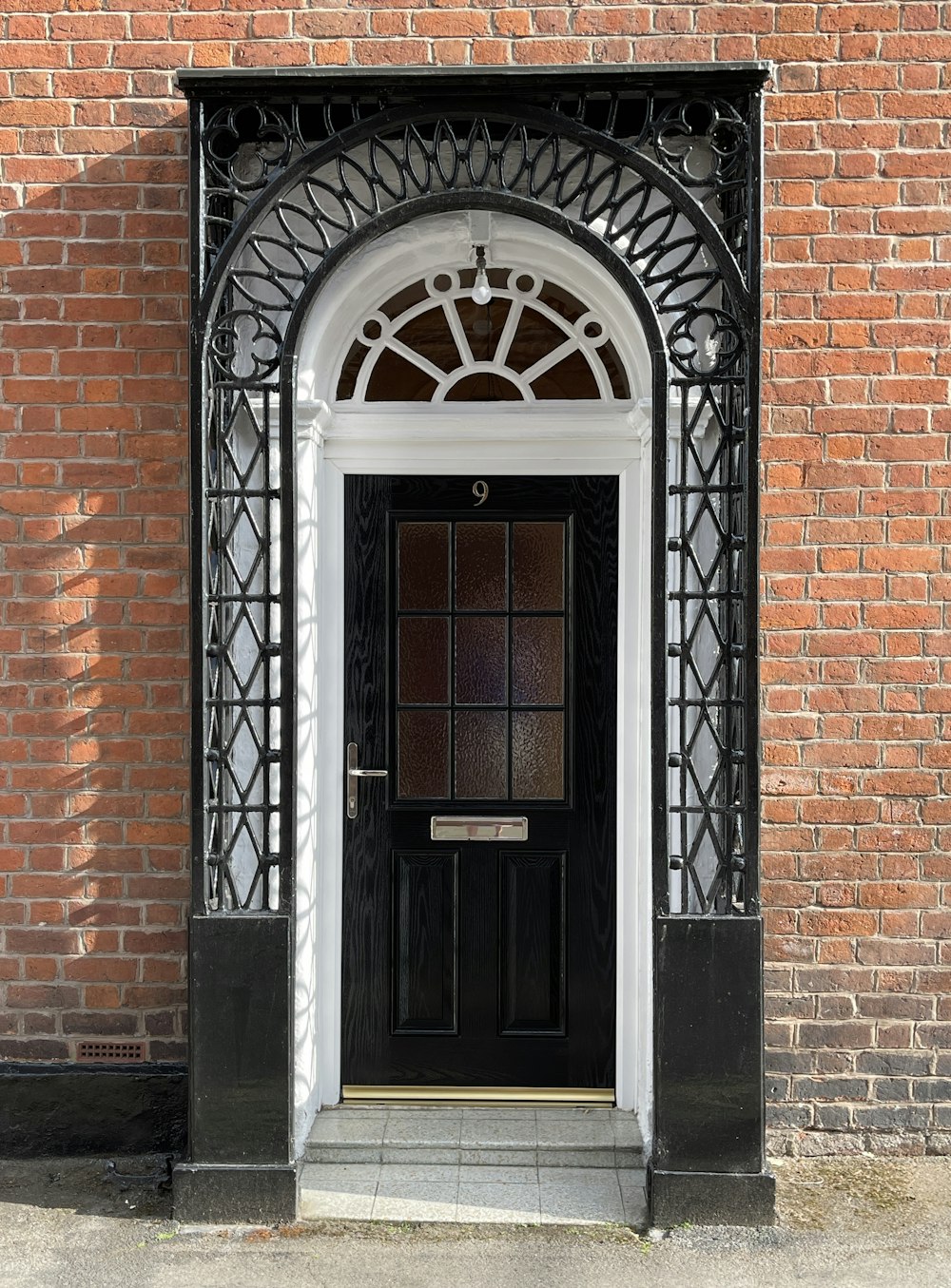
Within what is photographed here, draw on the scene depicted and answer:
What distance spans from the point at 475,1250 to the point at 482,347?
3.10m

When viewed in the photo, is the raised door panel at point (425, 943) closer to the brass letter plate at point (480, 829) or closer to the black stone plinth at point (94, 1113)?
the brass letter plate at point (480, 829)

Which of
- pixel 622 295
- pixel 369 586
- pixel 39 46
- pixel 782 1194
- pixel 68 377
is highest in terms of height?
pixel 39 46

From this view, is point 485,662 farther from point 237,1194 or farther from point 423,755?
point 237,1194

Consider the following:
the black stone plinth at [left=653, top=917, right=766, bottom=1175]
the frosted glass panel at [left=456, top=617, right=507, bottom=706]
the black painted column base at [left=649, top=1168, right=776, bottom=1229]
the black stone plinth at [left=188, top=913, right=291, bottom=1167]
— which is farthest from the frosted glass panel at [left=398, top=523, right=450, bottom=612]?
the black painted column base at [left=649, top=1168, right=776, bottom=1229]

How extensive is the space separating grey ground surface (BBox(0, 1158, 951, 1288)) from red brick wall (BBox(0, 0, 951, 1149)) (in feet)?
1.57

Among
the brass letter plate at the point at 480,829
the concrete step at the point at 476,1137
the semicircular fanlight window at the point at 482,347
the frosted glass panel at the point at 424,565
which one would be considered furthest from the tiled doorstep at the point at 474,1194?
the semicircular fanlight window at the point at 482,347

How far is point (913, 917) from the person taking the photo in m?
4.11

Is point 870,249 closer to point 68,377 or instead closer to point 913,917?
point 913,917

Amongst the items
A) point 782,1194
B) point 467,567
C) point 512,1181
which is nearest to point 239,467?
point 467,567

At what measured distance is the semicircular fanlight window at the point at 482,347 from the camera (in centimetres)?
423

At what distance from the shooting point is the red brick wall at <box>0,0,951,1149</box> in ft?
13.1

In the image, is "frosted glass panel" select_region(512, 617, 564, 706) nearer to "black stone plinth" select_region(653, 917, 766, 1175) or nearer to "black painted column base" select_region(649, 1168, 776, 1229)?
"black stone plinth" select_region(653, 917, 766, 1175)

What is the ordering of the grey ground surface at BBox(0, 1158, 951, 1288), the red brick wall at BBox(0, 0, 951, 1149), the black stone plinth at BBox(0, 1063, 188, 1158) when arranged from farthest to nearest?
the black stone plinth at BBox(0, 1063, 188, 1158)
the red brick wall at BBox(0, 0, 951, 1149)
the grey ground surface at BBox(0, 1158, 951, 1288)

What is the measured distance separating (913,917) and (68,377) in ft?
11.8
